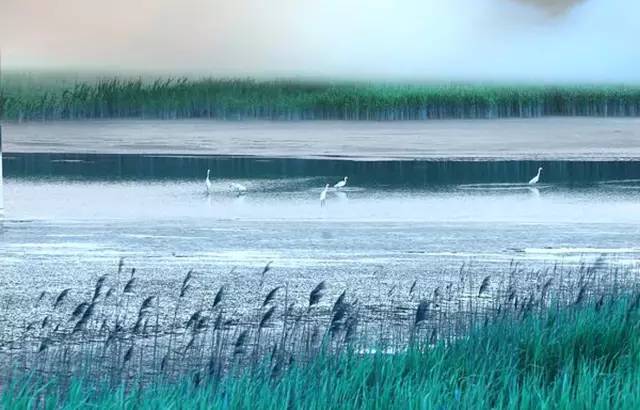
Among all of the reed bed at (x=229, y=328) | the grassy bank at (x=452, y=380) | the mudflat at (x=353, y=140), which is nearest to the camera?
the grassy bank at (x=452, y=380)

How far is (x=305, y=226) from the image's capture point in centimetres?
2170

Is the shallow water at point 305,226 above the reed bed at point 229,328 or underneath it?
underneath

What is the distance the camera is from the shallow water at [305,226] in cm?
1459

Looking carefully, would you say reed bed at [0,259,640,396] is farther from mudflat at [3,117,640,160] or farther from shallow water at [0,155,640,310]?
mudflat at [3,117,640,160]

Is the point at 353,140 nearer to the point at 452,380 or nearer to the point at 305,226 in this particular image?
the point at 305,226

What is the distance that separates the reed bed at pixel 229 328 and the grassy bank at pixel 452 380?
11cm

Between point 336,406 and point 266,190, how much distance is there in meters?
24.7

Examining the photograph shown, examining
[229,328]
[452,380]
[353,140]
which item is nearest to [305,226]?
[229,328]

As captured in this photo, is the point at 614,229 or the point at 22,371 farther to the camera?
the point at 614,229

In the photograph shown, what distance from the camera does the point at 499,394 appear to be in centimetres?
658

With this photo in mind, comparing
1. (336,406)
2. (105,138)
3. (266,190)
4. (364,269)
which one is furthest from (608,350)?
(105,138)

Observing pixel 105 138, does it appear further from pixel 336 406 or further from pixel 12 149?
pixel 336 406

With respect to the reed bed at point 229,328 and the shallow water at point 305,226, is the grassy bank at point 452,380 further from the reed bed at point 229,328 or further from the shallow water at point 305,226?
the shallow water at point 305,226

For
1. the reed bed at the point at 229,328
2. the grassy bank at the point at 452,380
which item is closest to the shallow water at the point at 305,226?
the reed bed at the point at 229,328
